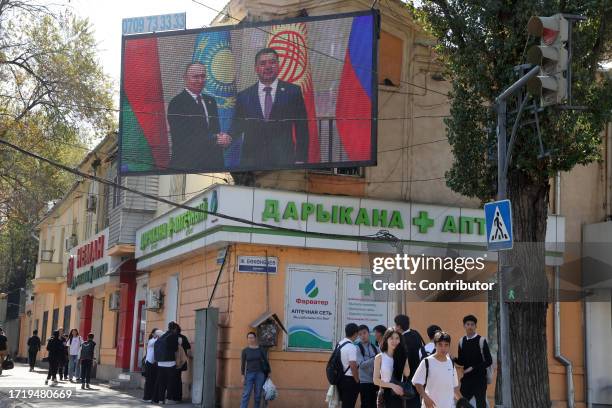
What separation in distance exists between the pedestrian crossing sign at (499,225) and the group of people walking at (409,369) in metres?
1.43

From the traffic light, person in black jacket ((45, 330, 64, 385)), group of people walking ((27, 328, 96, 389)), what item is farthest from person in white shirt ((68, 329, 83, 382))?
the traffic light

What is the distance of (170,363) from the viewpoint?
18812mm

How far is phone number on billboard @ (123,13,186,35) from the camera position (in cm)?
2012

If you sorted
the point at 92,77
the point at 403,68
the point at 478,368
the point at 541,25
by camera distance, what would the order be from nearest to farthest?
the point at 541,25
the point at 478,368
the point at 403,68
the point at 92,77

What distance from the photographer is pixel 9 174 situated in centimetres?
2648

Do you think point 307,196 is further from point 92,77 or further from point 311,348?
point 92,77

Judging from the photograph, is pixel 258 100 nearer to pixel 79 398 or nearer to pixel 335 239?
pixel 335 239

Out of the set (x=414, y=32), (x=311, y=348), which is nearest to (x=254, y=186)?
(x=311, y=348)

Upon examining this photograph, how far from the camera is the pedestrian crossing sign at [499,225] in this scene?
12109mm

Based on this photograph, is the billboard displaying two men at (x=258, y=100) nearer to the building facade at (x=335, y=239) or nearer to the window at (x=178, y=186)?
the building facade at (x=335, y=239)

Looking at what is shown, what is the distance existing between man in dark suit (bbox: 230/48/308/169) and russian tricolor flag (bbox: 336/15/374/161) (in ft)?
2.86

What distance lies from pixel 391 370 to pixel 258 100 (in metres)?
9.45

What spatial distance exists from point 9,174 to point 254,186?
11132 mm

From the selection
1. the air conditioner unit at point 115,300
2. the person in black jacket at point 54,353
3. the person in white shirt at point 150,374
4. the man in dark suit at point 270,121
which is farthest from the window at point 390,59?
the air conditioner unit at point 115,300
